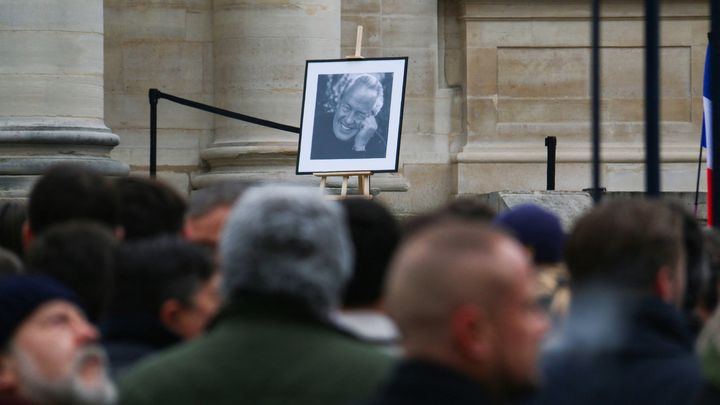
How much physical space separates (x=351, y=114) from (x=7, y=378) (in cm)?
910

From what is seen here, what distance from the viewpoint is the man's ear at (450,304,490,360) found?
2.96m

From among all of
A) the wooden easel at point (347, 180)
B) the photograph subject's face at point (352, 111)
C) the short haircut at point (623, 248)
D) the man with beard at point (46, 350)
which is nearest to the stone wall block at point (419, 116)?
the wooden easel at point (347, 180)

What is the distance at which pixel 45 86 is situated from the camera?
1192 centimetres

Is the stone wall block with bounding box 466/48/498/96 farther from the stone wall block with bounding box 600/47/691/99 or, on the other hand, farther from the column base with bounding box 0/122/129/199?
the column base with bounding box 0/122/129/199

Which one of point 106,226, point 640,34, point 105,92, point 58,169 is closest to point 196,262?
point 106,226

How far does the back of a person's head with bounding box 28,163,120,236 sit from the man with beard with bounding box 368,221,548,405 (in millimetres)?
2379

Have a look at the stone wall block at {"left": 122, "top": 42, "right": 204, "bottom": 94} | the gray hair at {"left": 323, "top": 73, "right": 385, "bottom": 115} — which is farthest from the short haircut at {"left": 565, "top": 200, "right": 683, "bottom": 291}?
the stone wall block at {"left": 122, "top": 42, "right": 204, "bottom": 94}

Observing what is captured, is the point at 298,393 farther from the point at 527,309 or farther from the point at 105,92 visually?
the point at 105,92

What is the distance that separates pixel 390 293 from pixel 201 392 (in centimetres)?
61

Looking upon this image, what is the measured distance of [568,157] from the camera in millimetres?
15109

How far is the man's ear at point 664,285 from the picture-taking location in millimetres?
3967

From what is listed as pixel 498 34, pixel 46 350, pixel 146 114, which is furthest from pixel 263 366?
pixel 498 34

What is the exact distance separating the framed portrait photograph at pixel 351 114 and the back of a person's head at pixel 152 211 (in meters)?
7.11

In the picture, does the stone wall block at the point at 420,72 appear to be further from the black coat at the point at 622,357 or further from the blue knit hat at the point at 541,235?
the black coat at the point at 622,357
